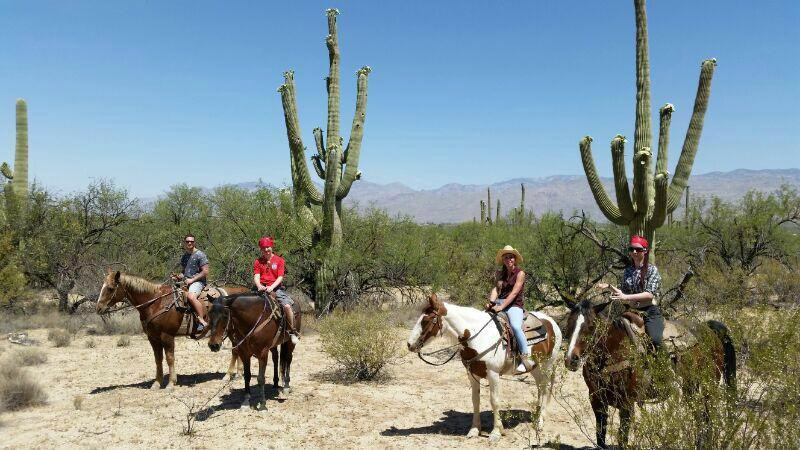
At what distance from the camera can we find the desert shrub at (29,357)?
10.0 m

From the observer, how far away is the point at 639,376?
13.6 ft

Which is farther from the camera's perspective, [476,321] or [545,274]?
[545,274]

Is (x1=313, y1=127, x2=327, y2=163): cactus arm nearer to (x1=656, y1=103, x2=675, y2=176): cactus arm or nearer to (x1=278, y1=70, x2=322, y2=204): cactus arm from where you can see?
(x1=278, y1=70, x2=322, y2=204): cactus arm

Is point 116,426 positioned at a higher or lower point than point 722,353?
lower

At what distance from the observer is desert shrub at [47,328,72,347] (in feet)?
38.6

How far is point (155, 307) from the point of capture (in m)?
8.33

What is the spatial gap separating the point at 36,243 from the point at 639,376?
56.8ft

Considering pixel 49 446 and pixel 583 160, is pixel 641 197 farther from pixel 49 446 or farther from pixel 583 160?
pixel 49 446

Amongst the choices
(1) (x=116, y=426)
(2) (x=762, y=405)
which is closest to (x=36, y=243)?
(1) (x=116, y=426)

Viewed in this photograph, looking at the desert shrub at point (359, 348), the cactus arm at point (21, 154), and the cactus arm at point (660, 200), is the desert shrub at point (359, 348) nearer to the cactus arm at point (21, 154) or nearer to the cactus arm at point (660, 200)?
the cactus arm at point (660, 200)

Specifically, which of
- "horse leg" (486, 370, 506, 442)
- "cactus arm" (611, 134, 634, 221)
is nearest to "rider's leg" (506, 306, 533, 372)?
"horse leg" (486, 370, 506, 442)

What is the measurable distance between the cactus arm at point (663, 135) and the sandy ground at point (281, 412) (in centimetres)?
476

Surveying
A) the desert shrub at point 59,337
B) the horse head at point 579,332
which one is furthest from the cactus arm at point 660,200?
the desert shrub at point 59,337

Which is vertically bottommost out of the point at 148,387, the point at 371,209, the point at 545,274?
the point at 148,387
